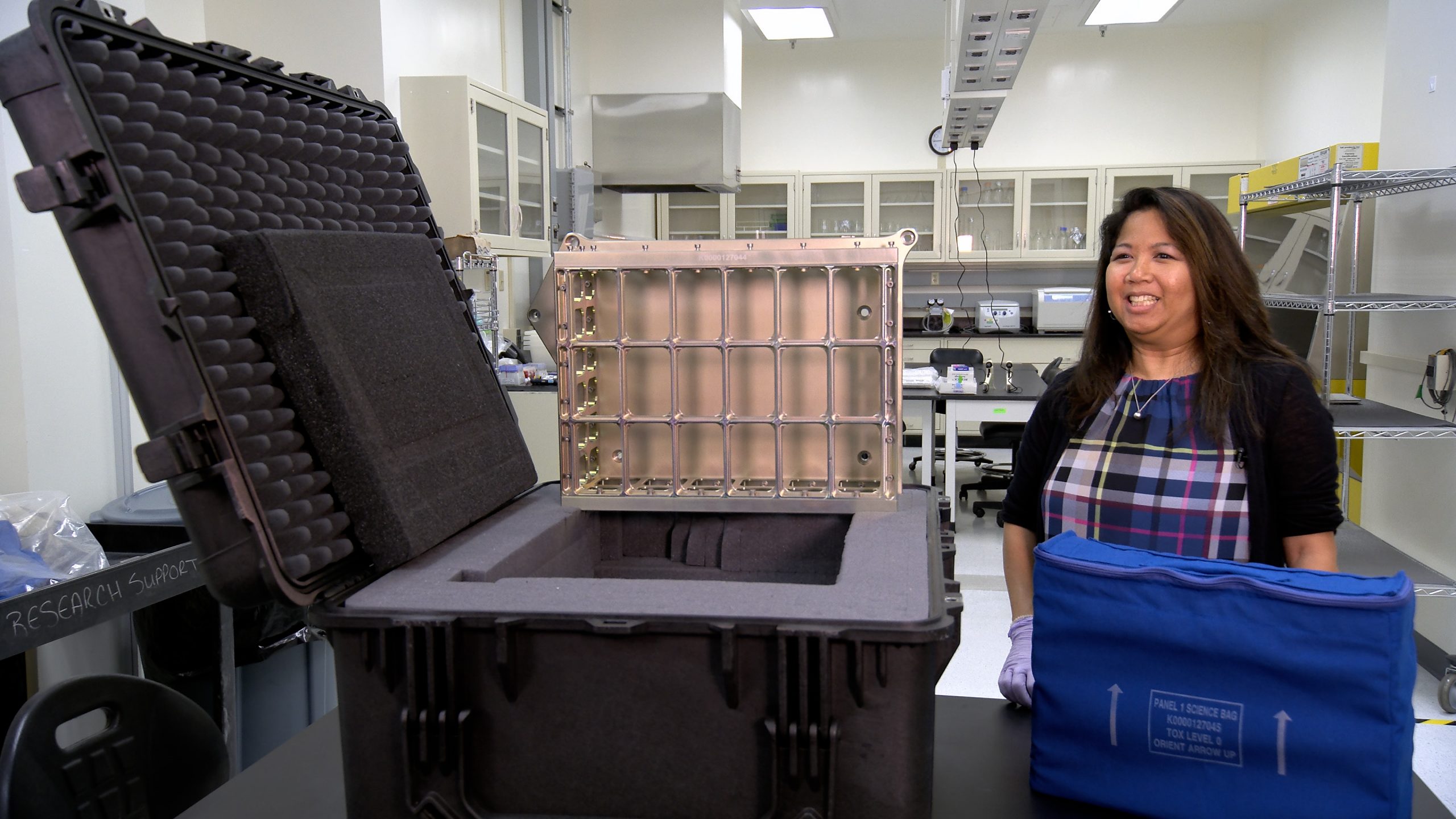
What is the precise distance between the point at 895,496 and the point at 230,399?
2.46ft

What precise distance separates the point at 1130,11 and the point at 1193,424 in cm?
540

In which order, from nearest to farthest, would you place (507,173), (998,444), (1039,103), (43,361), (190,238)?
(190,238), (43,361), (507,173), (998,444), (1039,103)

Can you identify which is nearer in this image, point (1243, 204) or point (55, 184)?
point (55, 184)

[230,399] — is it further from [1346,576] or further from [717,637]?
[1346,576]

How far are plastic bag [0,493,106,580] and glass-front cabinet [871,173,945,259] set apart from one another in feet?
19.3

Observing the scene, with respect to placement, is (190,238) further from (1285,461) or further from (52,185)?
(1285,461)

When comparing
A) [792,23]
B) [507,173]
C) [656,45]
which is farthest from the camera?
[792,23]

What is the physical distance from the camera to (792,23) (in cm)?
632

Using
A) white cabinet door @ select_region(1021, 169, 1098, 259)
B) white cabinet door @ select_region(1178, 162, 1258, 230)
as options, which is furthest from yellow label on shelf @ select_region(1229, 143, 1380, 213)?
white cabinet door @ select_region(1021, 169, 1098, 259)

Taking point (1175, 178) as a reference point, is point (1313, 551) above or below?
below

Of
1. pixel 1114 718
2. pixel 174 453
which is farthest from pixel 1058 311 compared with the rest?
pixel 174 453

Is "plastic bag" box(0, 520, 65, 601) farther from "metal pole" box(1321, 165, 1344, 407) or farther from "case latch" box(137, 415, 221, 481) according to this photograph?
"metal pole" box(1321, 165, 1344, 407)

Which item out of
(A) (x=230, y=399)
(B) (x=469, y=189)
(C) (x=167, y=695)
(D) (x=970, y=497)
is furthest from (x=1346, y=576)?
(D) (x=970, y=497)

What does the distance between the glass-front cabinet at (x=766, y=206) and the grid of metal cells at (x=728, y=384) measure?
614 cm
